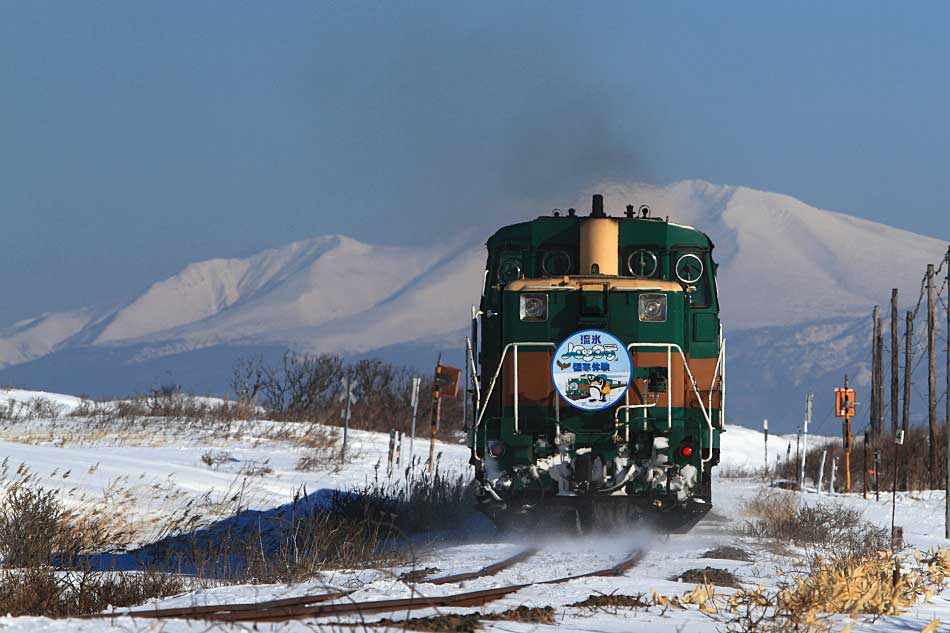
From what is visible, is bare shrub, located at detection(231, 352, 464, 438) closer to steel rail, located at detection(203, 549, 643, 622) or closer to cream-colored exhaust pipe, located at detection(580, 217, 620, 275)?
cream-colored exhaust pipe, located at detection(580, 217, 620, 275)

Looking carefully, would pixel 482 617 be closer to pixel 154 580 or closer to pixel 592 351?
pixel 154 580

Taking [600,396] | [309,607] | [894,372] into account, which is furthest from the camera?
[894,372]

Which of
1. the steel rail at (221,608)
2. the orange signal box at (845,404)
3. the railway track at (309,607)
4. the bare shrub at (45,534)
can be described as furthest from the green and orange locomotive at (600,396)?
the orange signal box at (845,404)

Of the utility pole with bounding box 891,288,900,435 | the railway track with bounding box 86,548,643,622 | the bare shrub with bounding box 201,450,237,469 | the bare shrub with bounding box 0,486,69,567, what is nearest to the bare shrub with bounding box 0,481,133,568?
the bare shrub with bounding box 0,486,69,567

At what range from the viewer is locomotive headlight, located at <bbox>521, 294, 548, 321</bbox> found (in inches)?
670

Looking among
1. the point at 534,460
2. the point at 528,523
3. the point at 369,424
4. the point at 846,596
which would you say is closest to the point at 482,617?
the point at 846,596

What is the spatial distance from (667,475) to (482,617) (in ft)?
24.7

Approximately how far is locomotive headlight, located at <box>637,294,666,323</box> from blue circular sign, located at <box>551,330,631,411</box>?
0.47 meters

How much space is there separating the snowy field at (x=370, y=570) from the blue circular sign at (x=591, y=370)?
1.72 meters

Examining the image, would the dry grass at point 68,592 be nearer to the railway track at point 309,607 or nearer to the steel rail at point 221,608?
the steel rail at point 221,608

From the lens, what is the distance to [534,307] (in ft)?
55.9

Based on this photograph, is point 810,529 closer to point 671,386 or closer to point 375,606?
point 671,386

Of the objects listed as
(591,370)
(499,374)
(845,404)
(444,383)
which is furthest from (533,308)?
(845,404)

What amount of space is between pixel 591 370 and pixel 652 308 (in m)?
1.02
